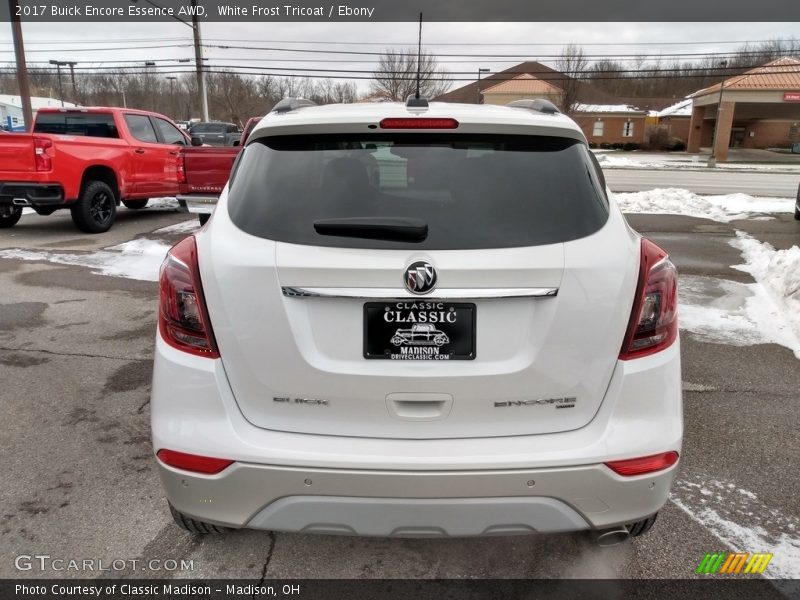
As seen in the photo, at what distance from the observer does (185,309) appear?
83.9 inches

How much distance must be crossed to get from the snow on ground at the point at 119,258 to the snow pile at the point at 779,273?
267 inches

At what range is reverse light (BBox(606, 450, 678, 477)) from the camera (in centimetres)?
202

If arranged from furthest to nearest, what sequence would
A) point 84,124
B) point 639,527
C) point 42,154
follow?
point 84,124, point 42,154, point 639,527

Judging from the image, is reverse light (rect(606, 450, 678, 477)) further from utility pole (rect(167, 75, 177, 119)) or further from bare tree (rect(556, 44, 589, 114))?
utility pole (rect(167, 75, 177, 119))

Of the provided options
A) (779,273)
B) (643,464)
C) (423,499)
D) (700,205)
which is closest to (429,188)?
(423,499)

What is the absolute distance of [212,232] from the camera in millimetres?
2186

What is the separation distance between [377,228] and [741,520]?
85.8 inches

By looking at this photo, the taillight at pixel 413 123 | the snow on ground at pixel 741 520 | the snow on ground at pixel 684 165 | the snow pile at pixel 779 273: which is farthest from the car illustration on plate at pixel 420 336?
the snow on ground at pixel 684 165

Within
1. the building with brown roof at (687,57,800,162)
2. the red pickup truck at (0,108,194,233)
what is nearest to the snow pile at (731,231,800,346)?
the red pickup truck at (0,108,194,233)

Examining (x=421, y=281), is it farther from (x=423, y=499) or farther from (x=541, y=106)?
(x=541, y=106)

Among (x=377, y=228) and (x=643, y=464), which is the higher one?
(x=377, y=228)

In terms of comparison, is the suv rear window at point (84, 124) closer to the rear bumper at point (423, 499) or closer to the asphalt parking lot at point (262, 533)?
the asphalt parking lot at point (262, 533)

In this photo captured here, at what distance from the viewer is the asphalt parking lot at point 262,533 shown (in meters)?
2.55

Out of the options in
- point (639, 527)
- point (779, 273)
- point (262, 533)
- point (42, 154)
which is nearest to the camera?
point (639, 527)
